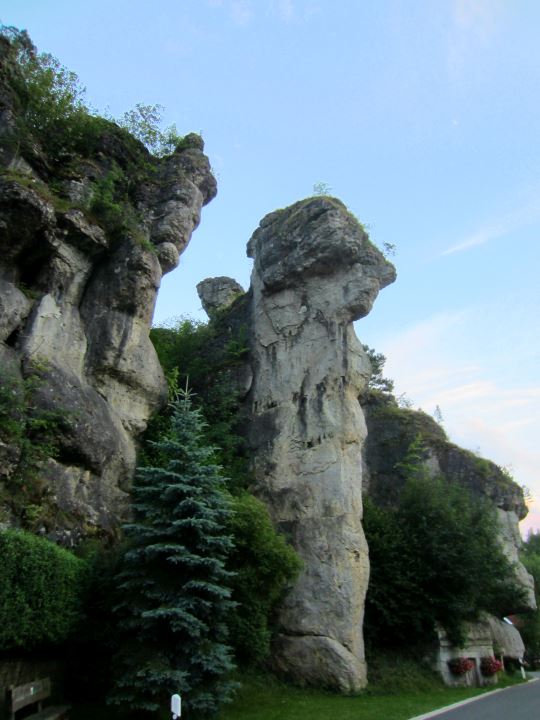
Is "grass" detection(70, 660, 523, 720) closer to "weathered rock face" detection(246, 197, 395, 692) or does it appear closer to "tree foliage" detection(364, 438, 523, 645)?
"weathered rock face" detection(246, 197, 395, 692)

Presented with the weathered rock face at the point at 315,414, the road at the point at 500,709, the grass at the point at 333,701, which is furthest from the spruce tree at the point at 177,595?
the weathered rock face at the point at 315,414

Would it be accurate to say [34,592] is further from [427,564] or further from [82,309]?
[427,564]

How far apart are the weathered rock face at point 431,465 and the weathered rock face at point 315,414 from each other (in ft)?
22.5

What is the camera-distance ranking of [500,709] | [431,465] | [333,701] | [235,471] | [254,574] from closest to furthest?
[500,709] → [254,574] → [333,701] → [235,471] → [431,465]

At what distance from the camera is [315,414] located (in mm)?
23234

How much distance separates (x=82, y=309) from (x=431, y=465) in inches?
741

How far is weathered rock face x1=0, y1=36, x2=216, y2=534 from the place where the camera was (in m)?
17.2

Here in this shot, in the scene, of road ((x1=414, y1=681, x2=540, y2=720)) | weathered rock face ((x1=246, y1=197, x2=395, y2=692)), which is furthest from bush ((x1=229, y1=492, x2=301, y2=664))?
road ((x1=414, y1=681, x2=540, y2=720))

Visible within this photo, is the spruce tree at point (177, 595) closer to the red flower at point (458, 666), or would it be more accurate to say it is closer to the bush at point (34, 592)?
the bush at point (34, 592)

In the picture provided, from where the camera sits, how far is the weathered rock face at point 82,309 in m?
17.2

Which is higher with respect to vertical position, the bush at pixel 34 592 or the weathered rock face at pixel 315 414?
the weathered rock face at pixel 315 414

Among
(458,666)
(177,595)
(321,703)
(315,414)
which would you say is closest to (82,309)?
(315,414)

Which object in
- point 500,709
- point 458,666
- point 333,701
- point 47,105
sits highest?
point 47,105

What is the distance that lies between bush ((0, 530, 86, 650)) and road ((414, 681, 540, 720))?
341 inches
